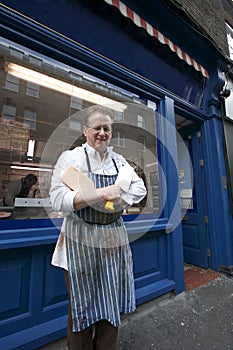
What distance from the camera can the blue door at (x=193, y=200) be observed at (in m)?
3.07

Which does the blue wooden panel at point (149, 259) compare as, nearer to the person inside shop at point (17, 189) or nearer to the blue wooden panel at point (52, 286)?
the blue wooden panel at point (52, 286)

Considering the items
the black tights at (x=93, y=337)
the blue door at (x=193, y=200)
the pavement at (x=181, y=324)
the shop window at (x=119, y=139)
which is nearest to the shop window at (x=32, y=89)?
the shop window at (x=119, y=139)

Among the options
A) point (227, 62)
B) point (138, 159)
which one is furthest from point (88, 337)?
point (227, 62)

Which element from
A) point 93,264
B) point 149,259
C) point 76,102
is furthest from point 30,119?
point 149,259

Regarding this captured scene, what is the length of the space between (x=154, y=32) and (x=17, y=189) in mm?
2756

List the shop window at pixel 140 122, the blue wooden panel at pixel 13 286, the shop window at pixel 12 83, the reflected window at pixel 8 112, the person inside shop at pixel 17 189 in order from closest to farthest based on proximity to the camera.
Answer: the blue wooden panel at pixel 13 286
the person inside shop at pixel 17 189
the shop window at pixel 12 83
the reflected window at pixel 8 112
the shop window at pixel 140 122

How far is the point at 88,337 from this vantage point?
1.00m

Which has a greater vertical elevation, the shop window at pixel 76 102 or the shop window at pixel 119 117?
the shop window at pixel 76 102

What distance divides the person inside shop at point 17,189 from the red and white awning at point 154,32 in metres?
2.37

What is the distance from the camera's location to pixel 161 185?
95.0 inches

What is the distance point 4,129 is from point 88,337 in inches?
94.8

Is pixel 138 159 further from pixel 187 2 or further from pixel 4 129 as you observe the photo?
pixel 187 2

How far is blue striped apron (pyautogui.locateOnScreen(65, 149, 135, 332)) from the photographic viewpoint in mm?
933

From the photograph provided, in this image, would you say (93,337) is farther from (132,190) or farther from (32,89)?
(32,89)
